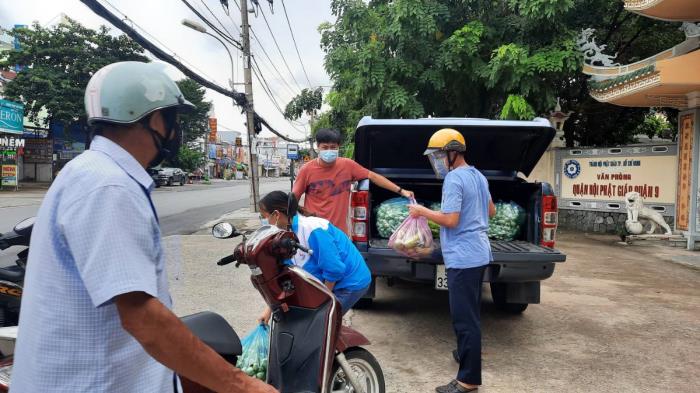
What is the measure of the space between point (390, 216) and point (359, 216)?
1.88 ft

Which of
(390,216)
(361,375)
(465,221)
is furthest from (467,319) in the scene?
(390,216)

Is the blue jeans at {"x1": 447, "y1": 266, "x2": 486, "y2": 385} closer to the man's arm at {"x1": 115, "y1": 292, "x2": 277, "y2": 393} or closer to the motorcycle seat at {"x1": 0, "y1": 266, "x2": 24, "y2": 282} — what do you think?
the man's arm at {"x1": 115, "y1": 292, "x2": 277, "y2": 393}

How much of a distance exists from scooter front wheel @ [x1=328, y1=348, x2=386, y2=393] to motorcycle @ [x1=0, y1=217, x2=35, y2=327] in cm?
187

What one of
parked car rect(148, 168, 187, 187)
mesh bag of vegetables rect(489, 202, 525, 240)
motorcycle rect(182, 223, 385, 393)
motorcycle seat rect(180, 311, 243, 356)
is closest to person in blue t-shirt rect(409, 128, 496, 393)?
motorcycle rect(182, 223, 385, 393)

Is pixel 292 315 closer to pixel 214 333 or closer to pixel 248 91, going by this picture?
pixel 214 333

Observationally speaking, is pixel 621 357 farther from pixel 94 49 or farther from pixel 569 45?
pixel 94 49

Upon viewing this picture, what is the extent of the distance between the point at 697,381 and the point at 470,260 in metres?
1.92

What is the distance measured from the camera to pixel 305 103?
17297 mm

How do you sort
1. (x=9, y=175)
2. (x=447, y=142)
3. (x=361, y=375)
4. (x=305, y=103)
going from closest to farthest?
(x=361, y=375), (x=447, y=142), (x=305, y=103), (x=9, y=175)

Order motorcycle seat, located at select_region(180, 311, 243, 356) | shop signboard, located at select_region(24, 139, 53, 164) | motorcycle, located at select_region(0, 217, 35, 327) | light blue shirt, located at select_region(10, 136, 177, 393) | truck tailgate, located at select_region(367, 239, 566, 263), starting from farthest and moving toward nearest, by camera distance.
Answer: shop signboard, located at select_region(24, 139, 53, 164), truck tailgate, located at select_region(367, 239, 566, 263), motorcycle, located at select_region(0, 217, 35, 327), motorcycle seat, located at select_region(180, 311, 243, 356), light blue shirt, located at select_region(10, 136, 177, 393)

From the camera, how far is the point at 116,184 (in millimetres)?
1059

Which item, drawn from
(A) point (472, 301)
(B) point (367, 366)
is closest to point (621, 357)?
(A) point (472, 301)

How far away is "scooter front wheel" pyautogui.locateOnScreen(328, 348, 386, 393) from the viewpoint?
8.69 ft

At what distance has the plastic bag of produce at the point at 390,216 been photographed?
4848mm
